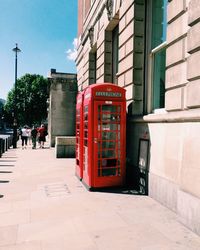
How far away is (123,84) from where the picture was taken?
8781 millimetres

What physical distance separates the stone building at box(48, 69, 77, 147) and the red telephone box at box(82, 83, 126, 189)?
13326mm

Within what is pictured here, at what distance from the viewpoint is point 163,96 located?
23.2 ft

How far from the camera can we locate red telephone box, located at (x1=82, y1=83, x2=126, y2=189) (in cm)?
703

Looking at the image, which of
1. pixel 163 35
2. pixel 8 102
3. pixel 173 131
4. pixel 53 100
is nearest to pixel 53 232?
pixel 173 131

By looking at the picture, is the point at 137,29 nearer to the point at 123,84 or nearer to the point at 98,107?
the point at 123,84

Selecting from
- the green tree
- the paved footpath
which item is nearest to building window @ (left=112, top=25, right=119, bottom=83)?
the paved footpath

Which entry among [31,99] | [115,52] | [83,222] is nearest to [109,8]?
[115,52]

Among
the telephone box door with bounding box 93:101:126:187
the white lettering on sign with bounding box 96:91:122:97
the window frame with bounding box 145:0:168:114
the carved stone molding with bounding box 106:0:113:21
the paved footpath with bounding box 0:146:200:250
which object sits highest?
the carved stone molding with bounding box 106:0:113:21

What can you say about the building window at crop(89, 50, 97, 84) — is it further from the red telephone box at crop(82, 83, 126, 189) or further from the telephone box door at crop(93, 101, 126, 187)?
the telephone box door at crop(93, 101, 126, 187)

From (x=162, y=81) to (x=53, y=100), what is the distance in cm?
1446

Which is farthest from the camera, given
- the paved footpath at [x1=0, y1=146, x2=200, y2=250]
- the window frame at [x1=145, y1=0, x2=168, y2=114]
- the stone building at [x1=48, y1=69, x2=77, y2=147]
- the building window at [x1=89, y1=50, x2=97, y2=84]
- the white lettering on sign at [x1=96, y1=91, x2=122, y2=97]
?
the stone building at [x1=48, y1=69, x2=77, y2=147]

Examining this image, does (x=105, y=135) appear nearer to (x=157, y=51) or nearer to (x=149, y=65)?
(x=149, y=65)

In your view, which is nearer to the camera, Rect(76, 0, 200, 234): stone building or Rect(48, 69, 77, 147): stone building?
Rect(76, 0, 200, 234): stone building

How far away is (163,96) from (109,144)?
1899mm
